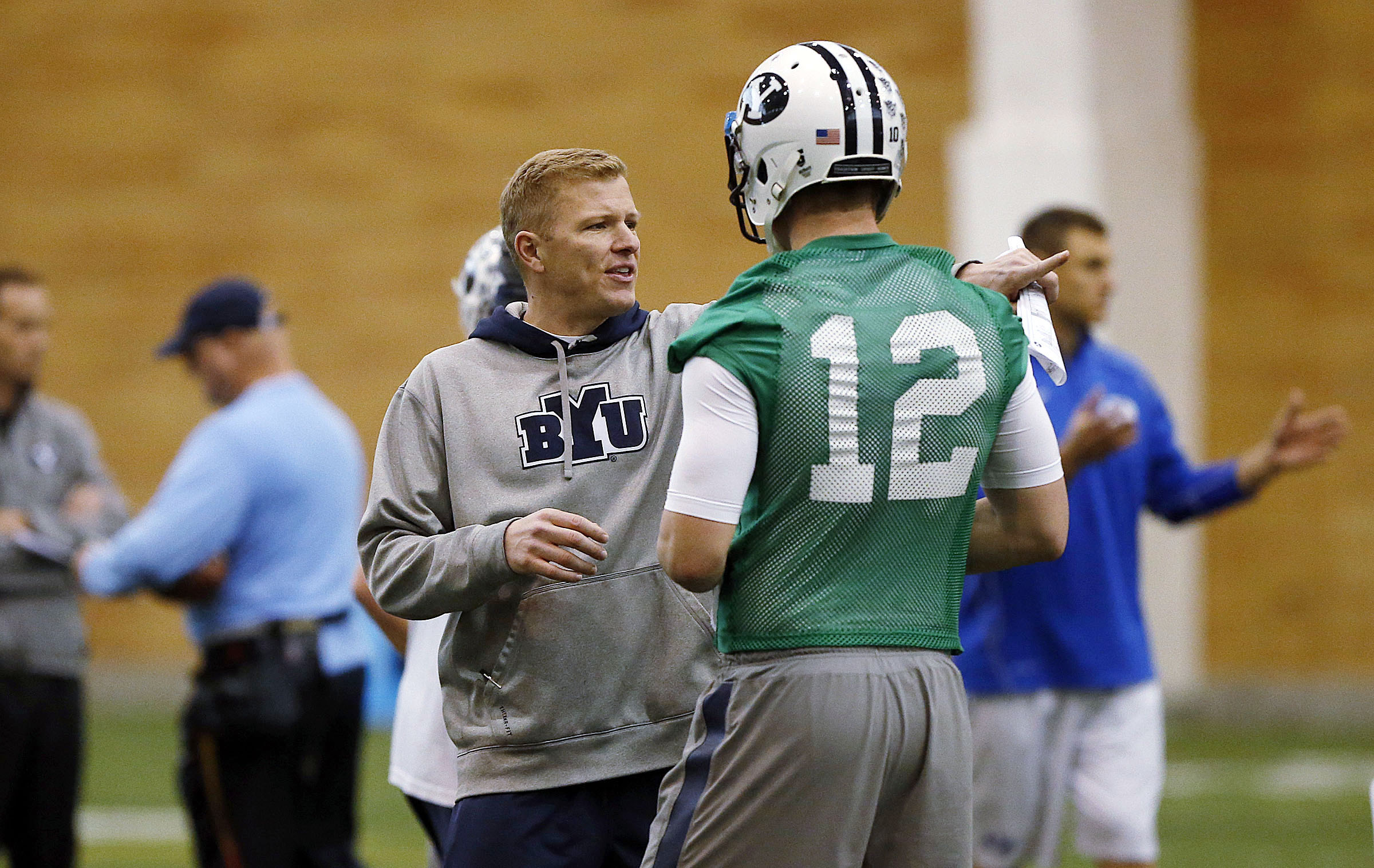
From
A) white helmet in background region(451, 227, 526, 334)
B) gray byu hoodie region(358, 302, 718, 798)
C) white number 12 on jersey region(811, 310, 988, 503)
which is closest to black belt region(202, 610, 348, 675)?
white helmet in background region(451, 227, 526, 334)

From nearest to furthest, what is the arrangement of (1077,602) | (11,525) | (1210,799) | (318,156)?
1. (1077,602)
2. (11,525)
3. (1210,799)
4. (318,156)

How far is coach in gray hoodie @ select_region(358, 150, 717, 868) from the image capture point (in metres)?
3.25

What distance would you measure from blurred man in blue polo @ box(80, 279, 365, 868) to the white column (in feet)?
20.5

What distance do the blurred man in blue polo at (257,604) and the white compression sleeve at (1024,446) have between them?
3.10 meters

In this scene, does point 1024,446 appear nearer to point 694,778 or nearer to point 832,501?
point 832,501

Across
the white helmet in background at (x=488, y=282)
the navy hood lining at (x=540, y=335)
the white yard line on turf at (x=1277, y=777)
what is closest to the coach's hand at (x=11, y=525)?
the white helmet in background at (x=488, y=282)

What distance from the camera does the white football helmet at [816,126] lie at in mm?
2871

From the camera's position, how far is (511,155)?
1461 centimetres

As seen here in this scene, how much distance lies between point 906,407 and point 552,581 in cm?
85

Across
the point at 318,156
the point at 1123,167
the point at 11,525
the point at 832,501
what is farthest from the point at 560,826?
the point at 318,156

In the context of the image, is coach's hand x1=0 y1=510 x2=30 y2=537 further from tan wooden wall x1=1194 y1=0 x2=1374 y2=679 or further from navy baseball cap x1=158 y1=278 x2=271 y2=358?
tan wooden wall x1=1194 y1=0 x2=1374 y2=679

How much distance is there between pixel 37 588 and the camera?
6.02 meters

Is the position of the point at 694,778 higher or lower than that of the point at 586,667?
lower

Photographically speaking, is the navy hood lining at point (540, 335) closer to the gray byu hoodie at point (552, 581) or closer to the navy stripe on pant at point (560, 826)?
the gray byu hoodie at point (552, 581)
